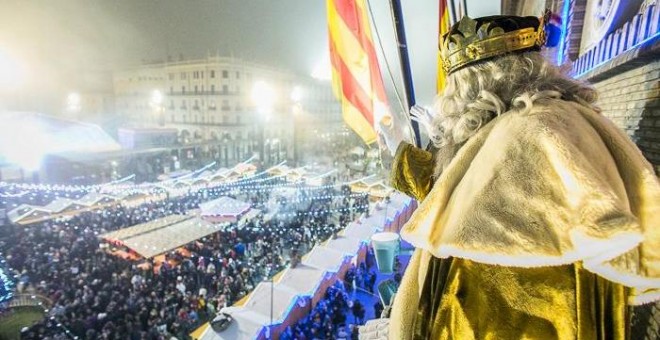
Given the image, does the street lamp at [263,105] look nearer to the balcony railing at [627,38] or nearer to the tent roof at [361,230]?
the tent roof at [361,230]

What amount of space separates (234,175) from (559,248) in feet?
99.7

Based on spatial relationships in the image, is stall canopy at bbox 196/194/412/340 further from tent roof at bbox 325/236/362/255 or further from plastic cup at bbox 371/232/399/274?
plastic cup at bbox 371/232/399/274

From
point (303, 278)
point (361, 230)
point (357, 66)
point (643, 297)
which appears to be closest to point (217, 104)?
point (361, 230)

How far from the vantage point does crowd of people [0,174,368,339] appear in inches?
376

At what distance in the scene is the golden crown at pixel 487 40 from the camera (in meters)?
1.67

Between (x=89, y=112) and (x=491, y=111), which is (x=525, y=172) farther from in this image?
(x=89, y=112)

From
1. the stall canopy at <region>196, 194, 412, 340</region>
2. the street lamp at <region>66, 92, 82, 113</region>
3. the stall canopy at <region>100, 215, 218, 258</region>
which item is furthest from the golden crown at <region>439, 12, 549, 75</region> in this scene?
the street lamp at <region>66, 92, 82, 113</region>

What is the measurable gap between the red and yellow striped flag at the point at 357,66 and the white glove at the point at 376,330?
2421mm

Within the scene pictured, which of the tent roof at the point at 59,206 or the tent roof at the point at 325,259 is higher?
the tent roof at the point at 59,206

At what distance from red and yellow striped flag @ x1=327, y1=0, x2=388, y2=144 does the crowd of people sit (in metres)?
8.26

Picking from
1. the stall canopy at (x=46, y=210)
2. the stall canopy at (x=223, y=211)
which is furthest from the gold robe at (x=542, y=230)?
the stall canopy at (x=46, y=210)

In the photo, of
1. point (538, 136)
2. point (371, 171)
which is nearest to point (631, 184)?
point (538, 136)

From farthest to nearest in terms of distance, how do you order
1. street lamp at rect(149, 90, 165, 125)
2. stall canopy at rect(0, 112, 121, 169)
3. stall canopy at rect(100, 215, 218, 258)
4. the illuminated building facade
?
street lamp at rect(149, 90, 165, 125), the illuminated building facade, stall canopy at rect(0, 112, 121, 169), stall canopy at rect(100, 215, 218, 258)

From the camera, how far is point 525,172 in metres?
1.21
